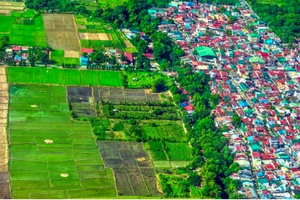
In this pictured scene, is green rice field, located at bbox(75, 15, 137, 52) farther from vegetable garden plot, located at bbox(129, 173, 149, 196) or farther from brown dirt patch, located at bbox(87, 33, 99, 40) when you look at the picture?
vegetable garden plot, located at bbox(129, 173, 149, 196)

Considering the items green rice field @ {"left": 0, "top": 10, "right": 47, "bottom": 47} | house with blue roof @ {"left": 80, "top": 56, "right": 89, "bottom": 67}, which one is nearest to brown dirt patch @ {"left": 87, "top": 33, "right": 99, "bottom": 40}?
green rice field @ {"left": 0, "top": 10, "right": 47, "bottom": 47}

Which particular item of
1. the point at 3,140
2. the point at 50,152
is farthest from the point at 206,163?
the point at 3,140

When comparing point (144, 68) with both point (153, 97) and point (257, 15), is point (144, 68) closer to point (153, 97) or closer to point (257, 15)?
point (153, 97)

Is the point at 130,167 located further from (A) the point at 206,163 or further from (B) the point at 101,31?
(B) the point at 101,31

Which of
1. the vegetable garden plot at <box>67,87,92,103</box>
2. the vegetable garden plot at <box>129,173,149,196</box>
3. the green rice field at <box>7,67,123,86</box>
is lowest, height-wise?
the vegetable garden plot at <box>129,173,149,196</box>

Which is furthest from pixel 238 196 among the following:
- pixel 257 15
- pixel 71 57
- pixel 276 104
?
pixel 257 15

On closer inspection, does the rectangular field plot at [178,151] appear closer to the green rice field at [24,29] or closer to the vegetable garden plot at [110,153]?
the vegetable garden plot at [110,153]

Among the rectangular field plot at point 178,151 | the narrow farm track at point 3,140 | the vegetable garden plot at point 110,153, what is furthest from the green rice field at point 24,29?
the rectangular field plot at point 178,151
